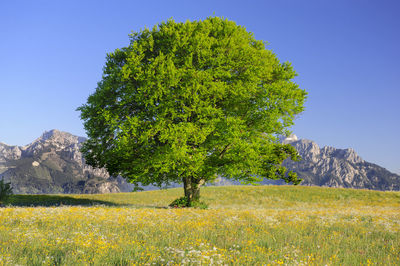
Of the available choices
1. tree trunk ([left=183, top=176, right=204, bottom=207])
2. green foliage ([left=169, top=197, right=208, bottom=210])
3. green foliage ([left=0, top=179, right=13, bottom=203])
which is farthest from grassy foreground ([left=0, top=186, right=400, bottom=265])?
green foliage ([left=0, top=179, right=13, bottom=203])

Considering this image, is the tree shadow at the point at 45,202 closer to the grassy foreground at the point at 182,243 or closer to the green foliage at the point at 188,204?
the green foliage at the point at 188,204

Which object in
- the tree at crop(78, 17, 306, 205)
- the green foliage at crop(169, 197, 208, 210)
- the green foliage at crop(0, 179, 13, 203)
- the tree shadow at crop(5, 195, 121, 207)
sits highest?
the tree at crop(78, 17, 306, 205)

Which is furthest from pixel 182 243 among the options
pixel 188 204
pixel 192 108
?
pixel 188 204

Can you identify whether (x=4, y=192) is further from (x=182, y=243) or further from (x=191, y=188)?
(x=182, y=243)

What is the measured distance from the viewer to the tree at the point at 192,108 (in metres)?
22.0

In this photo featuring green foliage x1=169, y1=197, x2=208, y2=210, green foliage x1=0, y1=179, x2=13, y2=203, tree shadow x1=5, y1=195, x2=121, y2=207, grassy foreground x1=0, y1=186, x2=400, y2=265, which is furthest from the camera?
tree shadow x1=5, y1=195, x2=121, y2=207

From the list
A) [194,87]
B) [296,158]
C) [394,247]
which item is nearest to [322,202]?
[296,158]

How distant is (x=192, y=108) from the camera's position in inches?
899

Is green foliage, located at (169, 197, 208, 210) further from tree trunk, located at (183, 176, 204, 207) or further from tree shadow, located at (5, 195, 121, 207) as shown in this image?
tree shadow, located at (5, 195, 121, 207)

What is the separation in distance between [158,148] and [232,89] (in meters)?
7.36

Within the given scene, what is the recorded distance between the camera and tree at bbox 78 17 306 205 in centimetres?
2195

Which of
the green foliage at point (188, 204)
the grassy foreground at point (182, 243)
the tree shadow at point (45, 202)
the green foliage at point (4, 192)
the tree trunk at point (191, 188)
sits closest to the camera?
the grassy foreground at point (182, 243)

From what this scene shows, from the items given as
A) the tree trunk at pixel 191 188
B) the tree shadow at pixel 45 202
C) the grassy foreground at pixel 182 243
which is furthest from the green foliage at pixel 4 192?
the grassy foreground at pixel 182 243

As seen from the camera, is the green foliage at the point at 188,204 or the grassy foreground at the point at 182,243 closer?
the grassy foreground at the point at 182,243
